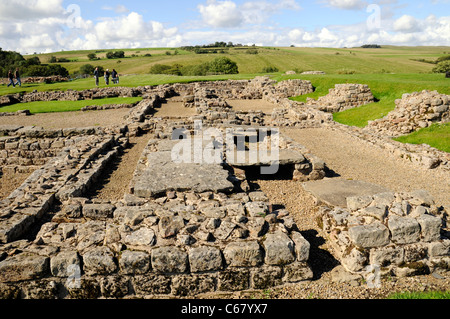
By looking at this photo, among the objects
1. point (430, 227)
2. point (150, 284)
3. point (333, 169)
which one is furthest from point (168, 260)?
point (333, 169)

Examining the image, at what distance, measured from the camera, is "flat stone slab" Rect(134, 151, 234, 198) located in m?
6.94

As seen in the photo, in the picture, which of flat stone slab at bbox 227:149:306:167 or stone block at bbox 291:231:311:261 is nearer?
stone block at bbox 291:231:311:261

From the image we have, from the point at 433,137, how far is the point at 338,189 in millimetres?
7440

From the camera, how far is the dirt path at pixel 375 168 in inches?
356

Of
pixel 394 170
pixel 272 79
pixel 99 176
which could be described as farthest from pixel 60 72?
pixel 394 170

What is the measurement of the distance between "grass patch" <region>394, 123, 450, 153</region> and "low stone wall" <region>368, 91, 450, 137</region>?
1.29ft

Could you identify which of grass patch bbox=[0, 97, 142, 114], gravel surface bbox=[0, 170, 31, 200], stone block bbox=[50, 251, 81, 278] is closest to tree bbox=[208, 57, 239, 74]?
grass patch bbox=[0, 97, 142, 114]

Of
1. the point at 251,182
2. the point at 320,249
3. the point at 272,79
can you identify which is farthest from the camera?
the point at 272,79

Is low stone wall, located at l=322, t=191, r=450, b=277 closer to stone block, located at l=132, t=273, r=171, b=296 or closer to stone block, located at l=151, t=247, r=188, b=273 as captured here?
stone block, located at l=151, t=247, r=188, b=273

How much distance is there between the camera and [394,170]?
1039cm

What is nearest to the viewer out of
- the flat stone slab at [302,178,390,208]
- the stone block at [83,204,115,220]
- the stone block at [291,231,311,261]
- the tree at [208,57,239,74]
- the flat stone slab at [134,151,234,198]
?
the stone block at [291,231,311,261]

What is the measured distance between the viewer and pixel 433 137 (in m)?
12.7

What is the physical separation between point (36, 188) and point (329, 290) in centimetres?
736

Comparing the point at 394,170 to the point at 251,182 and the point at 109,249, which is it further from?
the point at 109,249
